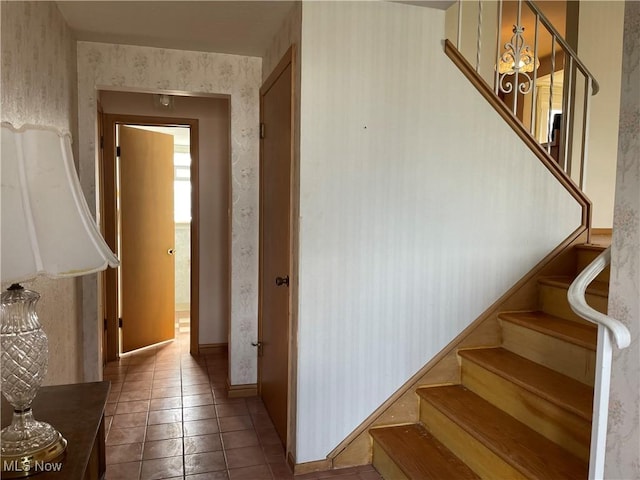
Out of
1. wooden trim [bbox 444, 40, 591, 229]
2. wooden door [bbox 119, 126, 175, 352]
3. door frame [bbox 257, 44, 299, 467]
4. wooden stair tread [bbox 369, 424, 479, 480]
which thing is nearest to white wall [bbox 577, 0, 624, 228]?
wooden trim [bbox 444, 40, 591, 229]

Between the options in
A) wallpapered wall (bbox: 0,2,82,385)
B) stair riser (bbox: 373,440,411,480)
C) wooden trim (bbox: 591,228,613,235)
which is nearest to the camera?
wallpapered wall (bbox: 0,2,82,385)

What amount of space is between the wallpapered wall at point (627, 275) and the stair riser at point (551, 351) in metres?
0.75

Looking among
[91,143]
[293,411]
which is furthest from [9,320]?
[91,143]

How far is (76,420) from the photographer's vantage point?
1.29 m

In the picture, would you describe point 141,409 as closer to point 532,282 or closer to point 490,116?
point 532,282

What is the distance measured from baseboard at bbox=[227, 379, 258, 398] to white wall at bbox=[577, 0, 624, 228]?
3099mm

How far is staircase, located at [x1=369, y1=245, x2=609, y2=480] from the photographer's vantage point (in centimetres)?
187

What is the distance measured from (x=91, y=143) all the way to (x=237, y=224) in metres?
1.04

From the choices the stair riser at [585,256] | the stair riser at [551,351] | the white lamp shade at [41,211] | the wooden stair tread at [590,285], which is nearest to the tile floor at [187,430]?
the stair riser at [551,351]

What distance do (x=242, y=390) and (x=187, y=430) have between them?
0.58 m

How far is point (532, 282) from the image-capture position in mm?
2660

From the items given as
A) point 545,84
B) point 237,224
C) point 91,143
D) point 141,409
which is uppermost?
point 545,84

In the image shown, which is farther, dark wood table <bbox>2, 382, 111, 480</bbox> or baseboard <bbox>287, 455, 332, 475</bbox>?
baseboard <bbox>287, 455, 332, 475</bbox>

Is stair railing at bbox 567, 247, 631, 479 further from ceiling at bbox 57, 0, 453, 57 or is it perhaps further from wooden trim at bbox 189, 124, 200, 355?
wooden trim at bbox 189, 124, 200, 355
